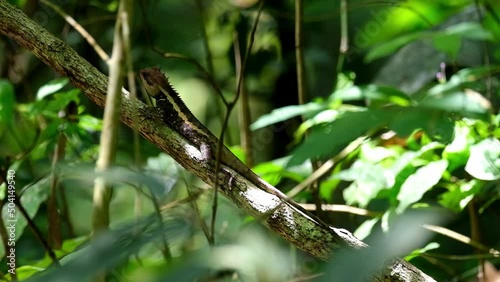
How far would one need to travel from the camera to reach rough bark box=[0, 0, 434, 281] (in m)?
1.24

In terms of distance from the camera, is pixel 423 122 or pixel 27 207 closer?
pixel 423 122

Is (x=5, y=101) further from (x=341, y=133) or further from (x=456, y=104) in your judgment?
(x=456, y=104)

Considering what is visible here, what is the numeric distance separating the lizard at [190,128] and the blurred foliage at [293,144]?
104 millimetres

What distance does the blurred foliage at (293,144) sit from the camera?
58 cm

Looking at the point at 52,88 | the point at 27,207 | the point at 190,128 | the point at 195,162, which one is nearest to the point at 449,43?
the point at 190,128

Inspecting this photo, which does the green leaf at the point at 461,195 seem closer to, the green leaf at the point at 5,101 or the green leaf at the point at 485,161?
the green leaf at the point at 485,161

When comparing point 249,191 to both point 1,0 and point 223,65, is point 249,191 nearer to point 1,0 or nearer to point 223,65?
point 1,0

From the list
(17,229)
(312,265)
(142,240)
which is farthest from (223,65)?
(142,240)

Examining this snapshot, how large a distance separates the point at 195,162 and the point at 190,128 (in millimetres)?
344

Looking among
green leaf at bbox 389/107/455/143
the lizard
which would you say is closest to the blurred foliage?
green leaf at bbox 389/107/455/143

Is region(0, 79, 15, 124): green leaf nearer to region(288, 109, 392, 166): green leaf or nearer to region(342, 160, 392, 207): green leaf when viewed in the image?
region(288, 109, 392, 166): green leaf

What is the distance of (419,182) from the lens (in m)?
1.59

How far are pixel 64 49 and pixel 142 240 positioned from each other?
847mm

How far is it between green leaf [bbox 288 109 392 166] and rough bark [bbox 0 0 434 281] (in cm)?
17
